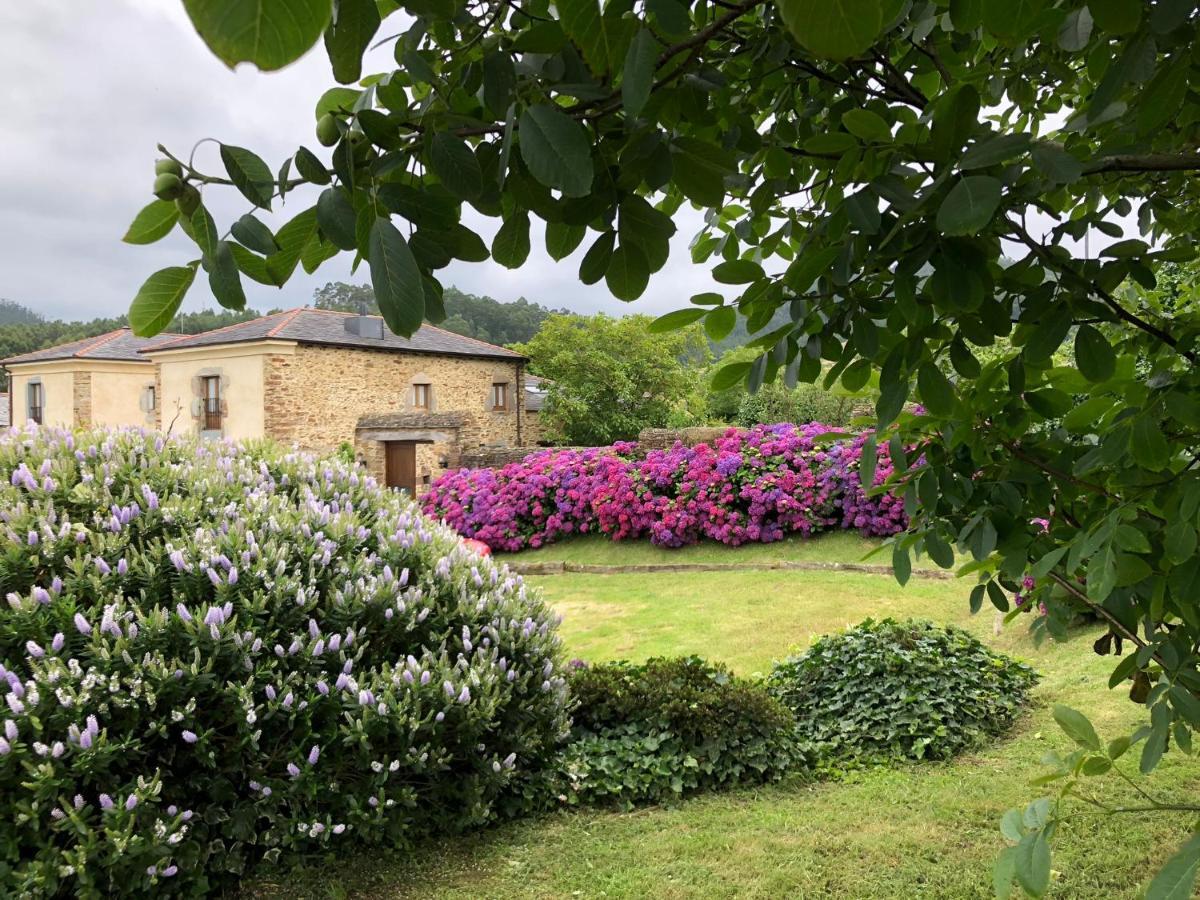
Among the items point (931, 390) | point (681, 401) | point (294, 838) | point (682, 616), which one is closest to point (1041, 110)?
A: point (931, 390)

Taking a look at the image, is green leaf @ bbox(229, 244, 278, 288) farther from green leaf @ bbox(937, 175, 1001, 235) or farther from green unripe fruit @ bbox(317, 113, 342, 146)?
green leaf @ bbox(937, 175, 1001, 235)

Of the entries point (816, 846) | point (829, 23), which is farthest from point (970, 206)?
point (816, 846)

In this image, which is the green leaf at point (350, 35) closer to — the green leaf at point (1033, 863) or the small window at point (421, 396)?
the green leaf at point (1033, 863)

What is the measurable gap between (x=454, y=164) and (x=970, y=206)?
609 millimetres

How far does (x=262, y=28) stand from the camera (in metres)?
0.43

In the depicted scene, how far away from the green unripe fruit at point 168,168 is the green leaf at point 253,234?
0.09 m

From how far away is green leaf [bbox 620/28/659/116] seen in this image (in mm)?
863

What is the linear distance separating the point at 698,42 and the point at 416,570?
349 centimetres

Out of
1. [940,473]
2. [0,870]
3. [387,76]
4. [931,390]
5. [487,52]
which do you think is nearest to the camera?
[487,52]

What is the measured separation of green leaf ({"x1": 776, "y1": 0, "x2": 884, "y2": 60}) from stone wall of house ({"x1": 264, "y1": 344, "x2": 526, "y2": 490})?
1968 centimetres

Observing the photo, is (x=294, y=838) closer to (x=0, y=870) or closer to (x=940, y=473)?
(x=0, y=870)

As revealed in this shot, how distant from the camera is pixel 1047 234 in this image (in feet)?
5.02

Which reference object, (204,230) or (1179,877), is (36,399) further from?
(1179,877)

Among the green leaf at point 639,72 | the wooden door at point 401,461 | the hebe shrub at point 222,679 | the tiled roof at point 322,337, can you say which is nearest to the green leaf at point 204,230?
the green leaf at point 639,72
